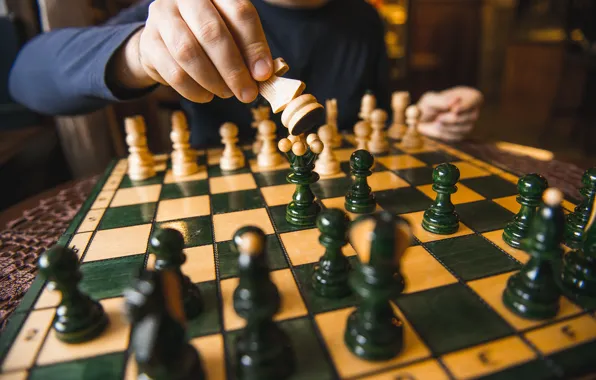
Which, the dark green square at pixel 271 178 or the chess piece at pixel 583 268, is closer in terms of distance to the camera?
the chess piece at pixel 583 268

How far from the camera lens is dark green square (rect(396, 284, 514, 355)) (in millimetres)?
660

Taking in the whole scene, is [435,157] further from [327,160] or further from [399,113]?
[327,160]

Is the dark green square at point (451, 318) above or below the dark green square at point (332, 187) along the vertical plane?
below

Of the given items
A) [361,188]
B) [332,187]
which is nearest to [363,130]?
[332,187]

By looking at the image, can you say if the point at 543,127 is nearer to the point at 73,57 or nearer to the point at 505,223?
the point at 505,223

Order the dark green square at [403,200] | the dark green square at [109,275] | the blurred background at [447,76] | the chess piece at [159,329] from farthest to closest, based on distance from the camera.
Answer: the blurred background at [447,76]
the dark green square at [403,200]
the dark green square at [109,275]
the chess piece at [159,329]

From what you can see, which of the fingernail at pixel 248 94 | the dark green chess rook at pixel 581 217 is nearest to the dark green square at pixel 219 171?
the fingernail at pixel 248 94

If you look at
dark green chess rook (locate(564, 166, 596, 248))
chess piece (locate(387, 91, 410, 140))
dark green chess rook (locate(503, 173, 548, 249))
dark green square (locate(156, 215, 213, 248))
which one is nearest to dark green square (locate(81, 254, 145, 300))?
dark green square (locate(156, 215, 213, 248))

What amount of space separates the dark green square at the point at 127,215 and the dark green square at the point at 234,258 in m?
0.31

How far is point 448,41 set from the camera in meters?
6.24

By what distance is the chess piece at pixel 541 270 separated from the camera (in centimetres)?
66

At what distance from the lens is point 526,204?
93 cm

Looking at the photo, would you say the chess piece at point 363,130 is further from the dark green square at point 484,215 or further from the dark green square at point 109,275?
the dark green square at point 109,275

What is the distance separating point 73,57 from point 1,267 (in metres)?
0.97
